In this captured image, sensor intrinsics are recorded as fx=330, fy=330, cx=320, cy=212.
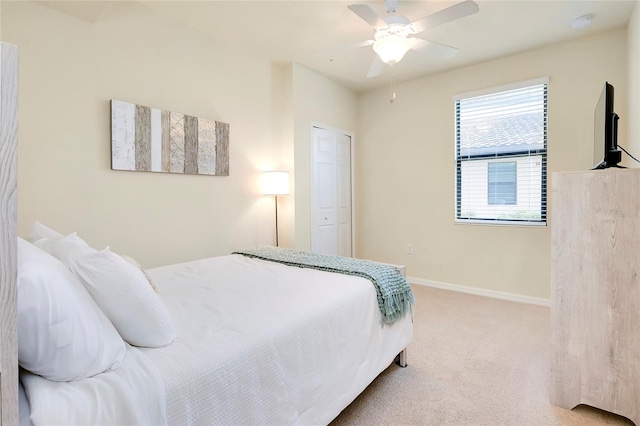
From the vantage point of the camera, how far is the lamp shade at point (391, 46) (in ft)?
8.04

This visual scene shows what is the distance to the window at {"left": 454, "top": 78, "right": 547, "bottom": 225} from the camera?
3.49m

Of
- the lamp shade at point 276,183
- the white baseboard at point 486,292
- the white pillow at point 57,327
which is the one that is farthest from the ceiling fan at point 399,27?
the white baseboard at point 486,292

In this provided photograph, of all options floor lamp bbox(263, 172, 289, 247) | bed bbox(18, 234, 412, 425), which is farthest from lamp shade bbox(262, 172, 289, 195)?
bed bbox(18, 234, 412, 425)

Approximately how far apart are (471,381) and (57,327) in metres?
2.15

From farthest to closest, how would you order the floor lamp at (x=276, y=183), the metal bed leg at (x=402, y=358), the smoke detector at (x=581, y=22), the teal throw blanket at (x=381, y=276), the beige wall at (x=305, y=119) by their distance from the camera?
the beige wall at (x=305, y=119), the floor lamp at (x=276, y=183), the smoke detector at (x=581, y=22), the metal bed leg at (x=402, y=358), the teal throw blanket at (x=381, y=276)

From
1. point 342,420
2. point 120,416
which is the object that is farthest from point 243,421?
point 342,420

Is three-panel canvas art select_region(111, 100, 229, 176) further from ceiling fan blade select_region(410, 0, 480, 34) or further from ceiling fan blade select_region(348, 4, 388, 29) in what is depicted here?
ceiling fan blade select_region(410, 0, 480, 34)

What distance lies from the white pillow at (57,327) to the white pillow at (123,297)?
0.24ft

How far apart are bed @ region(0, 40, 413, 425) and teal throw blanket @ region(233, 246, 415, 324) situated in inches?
1.9

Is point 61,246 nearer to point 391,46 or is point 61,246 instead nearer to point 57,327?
point 57,327

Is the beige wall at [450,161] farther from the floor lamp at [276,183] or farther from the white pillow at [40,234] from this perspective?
the white pillow at [40,234]

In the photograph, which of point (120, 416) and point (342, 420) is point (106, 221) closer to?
point (120, 416)

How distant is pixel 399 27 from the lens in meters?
2.37

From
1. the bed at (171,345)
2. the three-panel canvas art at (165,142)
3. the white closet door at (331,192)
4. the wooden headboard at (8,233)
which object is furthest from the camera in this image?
the white closet door at (331,192)
